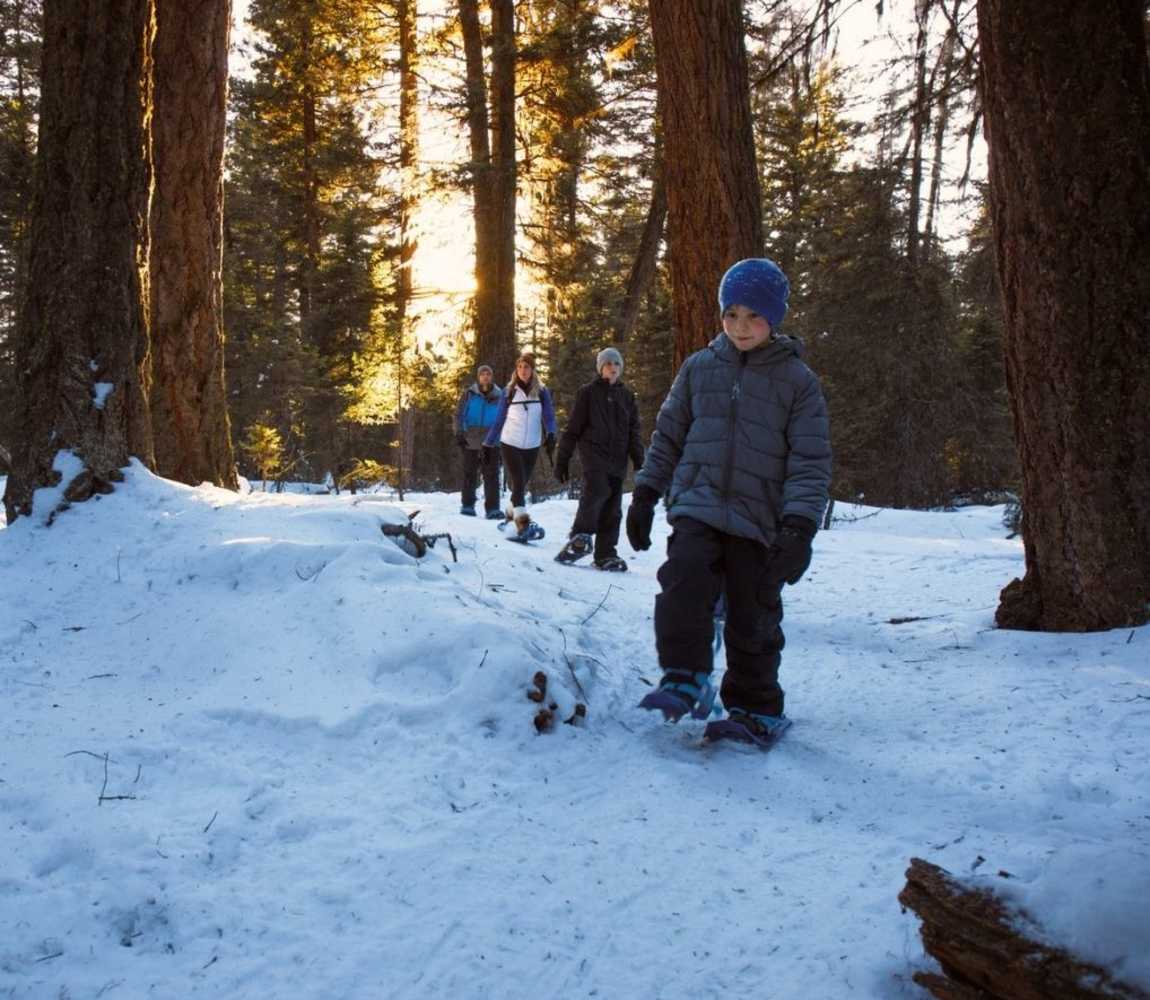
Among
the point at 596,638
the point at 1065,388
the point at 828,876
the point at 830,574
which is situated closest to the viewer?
the point at 828,876

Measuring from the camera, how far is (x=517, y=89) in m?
12.1

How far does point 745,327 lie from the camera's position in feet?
10.6

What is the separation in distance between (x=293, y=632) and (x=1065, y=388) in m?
3.91

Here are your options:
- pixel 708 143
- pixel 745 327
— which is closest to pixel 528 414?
pixel 708 143

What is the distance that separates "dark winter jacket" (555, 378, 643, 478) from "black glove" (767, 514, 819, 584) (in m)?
4.17

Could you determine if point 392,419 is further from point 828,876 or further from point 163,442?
point 828,876

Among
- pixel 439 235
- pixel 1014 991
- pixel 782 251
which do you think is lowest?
pixel 1014 991

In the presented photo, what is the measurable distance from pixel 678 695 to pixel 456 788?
3.30ft

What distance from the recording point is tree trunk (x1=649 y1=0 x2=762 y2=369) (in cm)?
494

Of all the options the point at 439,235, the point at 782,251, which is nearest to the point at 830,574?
the point at 439,235

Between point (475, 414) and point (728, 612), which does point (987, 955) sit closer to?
point (728, 612)

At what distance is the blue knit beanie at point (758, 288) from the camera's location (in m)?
3.15

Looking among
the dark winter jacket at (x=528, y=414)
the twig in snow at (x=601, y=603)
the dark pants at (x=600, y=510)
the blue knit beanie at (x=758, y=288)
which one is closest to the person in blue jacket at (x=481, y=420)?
the dark winter jacket at (x=528, y=414)

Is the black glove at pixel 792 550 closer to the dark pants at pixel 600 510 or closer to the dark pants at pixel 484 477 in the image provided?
the dark pants at pixel 600 510
